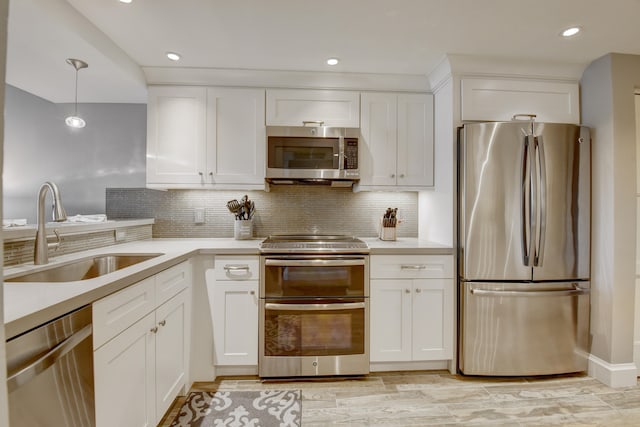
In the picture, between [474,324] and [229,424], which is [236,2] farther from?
[474,324]

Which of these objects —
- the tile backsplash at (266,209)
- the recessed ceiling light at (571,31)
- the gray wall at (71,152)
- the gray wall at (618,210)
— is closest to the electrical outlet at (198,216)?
the tile backsplash at (266,209)

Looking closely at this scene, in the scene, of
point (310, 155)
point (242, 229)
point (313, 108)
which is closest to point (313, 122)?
point (313, 108)

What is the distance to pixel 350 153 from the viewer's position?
246cm

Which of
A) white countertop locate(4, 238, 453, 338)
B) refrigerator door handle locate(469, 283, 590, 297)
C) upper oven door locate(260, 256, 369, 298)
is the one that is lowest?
refrigerator door handle locate(469, 283, 590, 297)

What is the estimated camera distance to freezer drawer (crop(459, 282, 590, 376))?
216 centimetres

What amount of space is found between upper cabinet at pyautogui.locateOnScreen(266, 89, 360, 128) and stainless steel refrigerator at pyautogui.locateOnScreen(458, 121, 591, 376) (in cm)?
90

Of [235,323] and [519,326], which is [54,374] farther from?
[519,326]

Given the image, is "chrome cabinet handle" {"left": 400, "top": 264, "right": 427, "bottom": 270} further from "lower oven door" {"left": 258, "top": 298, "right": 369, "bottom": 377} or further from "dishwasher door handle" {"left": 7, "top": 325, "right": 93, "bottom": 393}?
"dishwasher door handle" {"left": 7, "top": 325, "right": 93, "bottom": 393}

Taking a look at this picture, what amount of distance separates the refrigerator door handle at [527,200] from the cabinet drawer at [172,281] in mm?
2314

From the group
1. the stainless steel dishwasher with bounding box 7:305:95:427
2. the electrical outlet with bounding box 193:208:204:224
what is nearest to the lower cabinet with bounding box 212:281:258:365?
the electrical outlet with bounding box 193:208:204:224

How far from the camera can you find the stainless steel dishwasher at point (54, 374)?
82cm

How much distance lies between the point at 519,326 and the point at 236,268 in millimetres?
2050

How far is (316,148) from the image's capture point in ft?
8.03

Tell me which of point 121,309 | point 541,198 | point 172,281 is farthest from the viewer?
point 541,198
